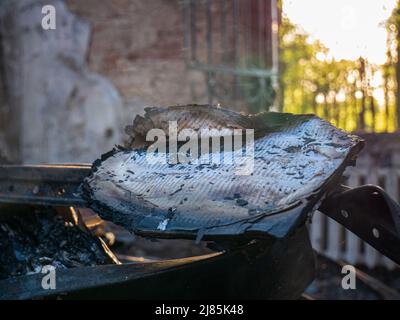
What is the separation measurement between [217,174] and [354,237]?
11.6ft

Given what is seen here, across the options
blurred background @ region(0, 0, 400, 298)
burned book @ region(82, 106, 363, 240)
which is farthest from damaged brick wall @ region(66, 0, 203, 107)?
burned book @ region(82, 106, 363, 240)

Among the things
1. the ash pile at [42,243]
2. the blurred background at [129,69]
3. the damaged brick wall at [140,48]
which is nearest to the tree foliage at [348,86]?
the blurred background at [129,69]

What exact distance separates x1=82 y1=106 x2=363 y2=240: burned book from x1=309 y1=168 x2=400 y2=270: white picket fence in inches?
128

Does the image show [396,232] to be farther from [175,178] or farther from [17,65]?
[17,65]

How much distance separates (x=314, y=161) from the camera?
60.1 inches

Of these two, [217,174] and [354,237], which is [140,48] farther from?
[217,174]

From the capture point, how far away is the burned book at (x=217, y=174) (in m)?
1.40

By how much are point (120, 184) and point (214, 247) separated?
1.20 ft

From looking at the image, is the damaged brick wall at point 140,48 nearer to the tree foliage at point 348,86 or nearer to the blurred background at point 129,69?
the blurred background at point 129,69

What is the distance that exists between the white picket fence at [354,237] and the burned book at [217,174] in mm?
3240

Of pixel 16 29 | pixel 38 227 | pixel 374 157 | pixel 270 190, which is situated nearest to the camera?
pixel 270 190

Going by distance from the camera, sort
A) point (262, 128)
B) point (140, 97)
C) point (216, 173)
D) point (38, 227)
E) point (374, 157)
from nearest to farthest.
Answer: point (216, 173) → point (262, 128) → point (38, 227) → point (374, 157) → point (140, 97)

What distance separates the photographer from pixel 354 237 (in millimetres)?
4773

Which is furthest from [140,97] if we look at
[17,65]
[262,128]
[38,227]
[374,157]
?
[262,128]
